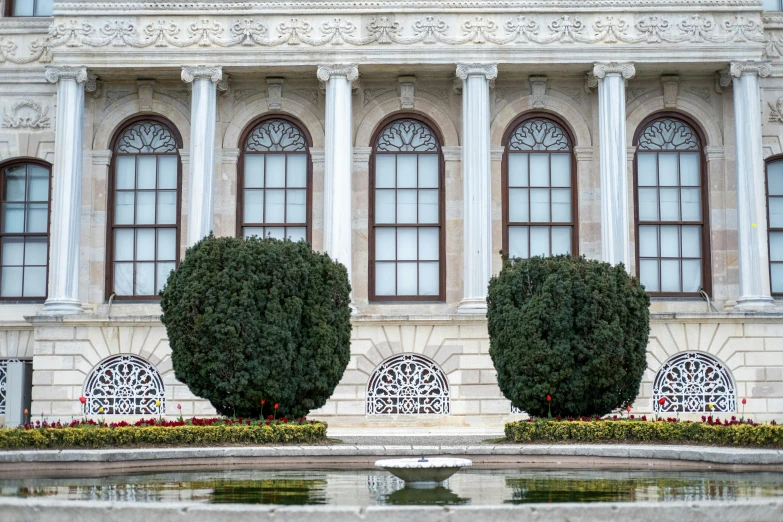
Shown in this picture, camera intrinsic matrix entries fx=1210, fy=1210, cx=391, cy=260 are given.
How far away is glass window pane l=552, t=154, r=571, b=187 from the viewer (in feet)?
96.5

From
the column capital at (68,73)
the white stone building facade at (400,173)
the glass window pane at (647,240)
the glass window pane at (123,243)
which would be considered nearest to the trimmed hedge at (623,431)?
the white stone building facade at (400,173)

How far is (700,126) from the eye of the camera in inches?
1156

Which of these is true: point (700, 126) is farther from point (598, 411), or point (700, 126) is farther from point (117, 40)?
point (117, 40)

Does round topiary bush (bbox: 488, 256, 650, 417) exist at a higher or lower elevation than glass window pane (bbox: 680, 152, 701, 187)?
lower

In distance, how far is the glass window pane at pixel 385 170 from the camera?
29.4 meters

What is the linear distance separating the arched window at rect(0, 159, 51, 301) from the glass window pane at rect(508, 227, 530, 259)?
37.2ft

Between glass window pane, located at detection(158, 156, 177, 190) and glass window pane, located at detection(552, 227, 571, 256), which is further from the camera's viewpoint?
glass window pane, located at detection(158, 156, 177, 190)

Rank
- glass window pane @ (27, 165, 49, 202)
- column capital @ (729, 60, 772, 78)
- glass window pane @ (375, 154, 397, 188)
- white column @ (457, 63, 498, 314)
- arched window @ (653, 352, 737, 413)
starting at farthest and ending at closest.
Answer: glass window pane @ (27, 165, 49, 202) < glass window pane @ (375, 154, 397, 188) < column capital @ (729, 60, 772, 78) < white column @ (457, 63, 498, 314) < arched window @ (653, 352, 737, 413)

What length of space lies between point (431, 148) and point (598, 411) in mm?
11082

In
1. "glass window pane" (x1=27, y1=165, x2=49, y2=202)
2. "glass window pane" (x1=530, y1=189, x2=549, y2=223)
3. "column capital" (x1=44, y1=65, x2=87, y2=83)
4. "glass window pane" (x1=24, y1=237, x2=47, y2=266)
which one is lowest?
"glass window pane" (x1=24, y1=237, x2=47, y2=266)

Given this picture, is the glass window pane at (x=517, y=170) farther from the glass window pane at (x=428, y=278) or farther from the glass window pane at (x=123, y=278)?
the glass window pane at (x=123, y=278)

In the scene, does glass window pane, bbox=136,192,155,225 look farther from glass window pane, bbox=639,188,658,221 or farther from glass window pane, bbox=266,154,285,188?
glass window pane, bbox=639,188,658,221

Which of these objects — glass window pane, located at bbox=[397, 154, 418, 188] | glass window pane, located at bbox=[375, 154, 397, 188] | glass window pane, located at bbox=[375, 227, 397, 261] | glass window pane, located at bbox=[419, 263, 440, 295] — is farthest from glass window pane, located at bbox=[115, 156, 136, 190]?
glass window pane, located at bbox=[419, 263, 440, 295]

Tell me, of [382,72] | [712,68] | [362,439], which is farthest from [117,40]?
[712,68]
